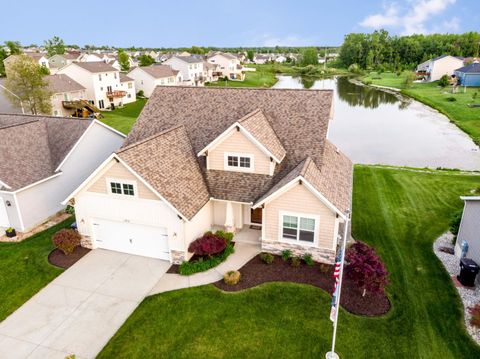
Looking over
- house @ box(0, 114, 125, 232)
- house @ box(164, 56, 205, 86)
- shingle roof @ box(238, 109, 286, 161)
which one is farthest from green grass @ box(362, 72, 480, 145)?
house @ box(164, 56, 205, 86)

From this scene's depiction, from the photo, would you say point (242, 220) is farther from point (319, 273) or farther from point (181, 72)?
point (181, 72)

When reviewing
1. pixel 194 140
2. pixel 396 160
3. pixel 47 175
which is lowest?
pixel 396 160

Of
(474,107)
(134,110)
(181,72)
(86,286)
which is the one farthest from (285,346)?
(181,72)

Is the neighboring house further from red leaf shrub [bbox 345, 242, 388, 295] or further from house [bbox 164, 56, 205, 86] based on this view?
red leaf shrub [bbox 345, 242, 388, 295]

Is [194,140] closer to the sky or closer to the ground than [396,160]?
closer to the sky

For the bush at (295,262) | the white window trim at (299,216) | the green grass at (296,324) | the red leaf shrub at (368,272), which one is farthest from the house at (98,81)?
the red leaf shrub at (368,272)

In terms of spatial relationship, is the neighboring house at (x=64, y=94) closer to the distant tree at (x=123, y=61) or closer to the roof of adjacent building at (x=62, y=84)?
the roof of adjacent building at (x=62, y=84)

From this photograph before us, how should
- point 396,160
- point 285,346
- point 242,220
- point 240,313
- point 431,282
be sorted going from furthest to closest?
1. point 396,160
2. point 242,220
3. point 431,282
4. point 240,313
5. point 285,346
